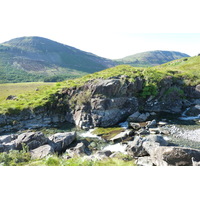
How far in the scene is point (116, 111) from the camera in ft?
63.1

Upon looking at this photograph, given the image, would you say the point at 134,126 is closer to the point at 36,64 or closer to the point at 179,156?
the point at 179,156

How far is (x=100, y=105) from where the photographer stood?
1878cm

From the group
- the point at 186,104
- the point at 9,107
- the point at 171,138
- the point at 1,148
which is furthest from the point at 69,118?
the point at 186,104

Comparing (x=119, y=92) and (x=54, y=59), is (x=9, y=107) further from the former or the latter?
(x=54, y=59)

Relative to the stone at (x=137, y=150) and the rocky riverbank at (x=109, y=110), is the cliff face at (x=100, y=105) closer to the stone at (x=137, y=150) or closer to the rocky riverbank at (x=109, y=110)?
the rocky riverbank at (x=109, y=110)

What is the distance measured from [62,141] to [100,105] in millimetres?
7545

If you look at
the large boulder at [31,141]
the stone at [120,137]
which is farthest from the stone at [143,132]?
the large boulder at [31,141]

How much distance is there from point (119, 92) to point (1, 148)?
47.9 ft

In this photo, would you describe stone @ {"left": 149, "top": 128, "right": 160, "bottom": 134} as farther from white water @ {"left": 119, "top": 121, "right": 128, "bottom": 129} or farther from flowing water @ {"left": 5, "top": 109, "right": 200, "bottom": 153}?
white water @ {"left": 119, "top": 121, "right": 128, "bottom": 129}

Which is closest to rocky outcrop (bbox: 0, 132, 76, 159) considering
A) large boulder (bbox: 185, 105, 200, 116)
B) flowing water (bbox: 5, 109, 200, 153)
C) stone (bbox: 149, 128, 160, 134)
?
flowing water (bbox: 5, 109, 200, 153)

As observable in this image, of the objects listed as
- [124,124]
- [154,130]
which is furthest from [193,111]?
[124,124]

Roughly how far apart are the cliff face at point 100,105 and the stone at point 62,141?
423 cm

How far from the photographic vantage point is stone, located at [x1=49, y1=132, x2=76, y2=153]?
12.2m
